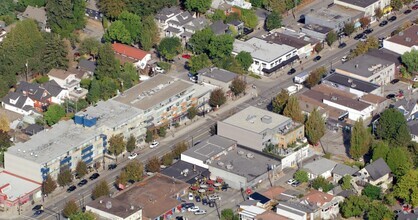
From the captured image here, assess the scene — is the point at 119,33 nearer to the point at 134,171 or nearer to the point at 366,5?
the point at 366,5

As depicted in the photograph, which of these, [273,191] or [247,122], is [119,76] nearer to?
[247,122]

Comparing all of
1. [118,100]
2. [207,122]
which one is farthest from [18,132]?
[207,122]

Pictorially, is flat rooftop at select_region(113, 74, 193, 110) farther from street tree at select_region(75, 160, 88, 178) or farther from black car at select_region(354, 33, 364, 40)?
black car at select_region(354, 33, 364, 40)

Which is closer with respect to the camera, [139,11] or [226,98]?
[226,98]

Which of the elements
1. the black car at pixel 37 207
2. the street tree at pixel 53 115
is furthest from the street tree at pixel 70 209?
the street tree at pixel 53 115

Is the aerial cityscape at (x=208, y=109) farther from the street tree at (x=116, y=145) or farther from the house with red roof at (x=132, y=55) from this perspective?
the street tree at (x=116, y=145)
